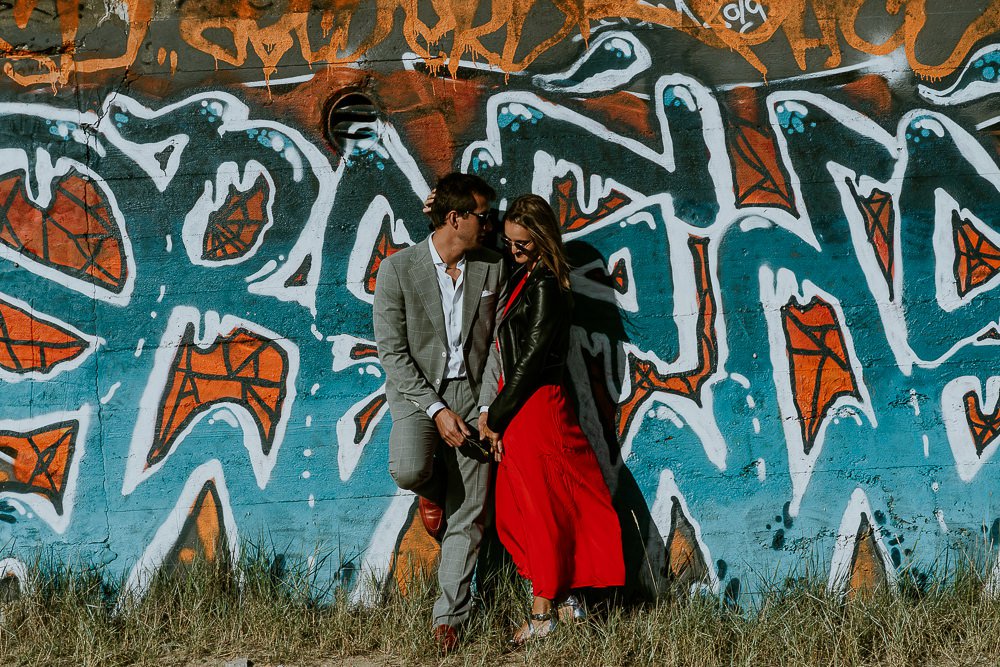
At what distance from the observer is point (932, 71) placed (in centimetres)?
420

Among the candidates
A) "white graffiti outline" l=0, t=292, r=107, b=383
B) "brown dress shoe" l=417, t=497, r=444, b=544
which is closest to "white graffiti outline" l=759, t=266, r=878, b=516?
"brown dress shoe" l=417, t=497, r=444, b=544

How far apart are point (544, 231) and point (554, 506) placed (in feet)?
3.82

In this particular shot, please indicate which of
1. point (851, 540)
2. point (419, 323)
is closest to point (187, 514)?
point (419, 323)

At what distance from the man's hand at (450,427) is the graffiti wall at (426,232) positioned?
48 centimetres

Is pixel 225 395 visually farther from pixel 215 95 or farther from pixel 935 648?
pixel 935 648

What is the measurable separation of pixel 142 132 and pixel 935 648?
13.8 ft

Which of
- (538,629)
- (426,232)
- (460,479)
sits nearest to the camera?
(538,629)

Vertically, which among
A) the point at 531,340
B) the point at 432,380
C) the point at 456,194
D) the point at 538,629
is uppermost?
the point at 456,194

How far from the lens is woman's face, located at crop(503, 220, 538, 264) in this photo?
12.5ft

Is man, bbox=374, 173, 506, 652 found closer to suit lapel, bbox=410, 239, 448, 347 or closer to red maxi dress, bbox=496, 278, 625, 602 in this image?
suit lapel, bbox=410, 239, 448, 347

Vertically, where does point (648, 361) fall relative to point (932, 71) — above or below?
below

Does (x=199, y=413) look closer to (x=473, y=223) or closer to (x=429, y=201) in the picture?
(x=429, y=201)

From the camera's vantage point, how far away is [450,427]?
3.77 meters

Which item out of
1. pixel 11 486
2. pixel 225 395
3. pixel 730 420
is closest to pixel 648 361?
pixel 730 420
